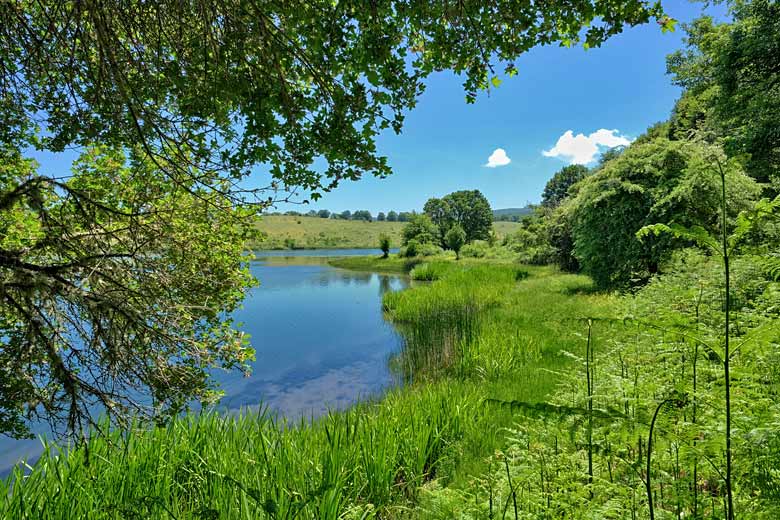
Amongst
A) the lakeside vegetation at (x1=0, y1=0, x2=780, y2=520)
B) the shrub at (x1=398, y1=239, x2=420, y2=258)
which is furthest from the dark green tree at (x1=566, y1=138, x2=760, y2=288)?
the shrub at (x1=398, y1=239, x2=420, y2=258)

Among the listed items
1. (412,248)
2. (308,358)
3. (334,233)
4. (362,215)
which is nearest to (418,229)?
(412,248)

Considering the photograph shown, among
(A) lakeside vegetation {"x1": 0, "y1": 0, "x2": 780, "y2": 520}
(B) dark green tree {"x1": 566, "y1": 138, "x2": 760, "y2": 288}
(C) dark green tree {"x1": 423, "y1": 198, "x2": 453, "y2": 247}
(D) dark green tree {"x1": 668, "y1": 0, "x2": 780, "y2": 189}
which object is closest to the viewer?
(A) lakeside vegetation {"x1": 0, "y1": 0, "x2": 780, "y2": 520}

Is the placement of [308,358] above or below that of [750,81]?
below

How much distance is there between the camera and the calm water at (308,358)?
7848 mm

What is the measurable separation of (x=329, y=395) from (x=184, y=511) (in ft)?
17.4

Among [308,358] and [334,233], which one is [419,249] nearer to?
[308,358]

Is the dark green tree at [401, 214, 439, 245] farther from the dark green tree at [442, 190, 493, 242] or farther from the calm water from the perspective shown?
the calm water

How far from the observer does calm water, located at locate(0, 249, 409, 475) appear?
7848 mm

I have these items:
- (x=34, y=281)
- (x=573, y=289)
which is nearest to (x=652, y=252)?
(x=573, y=289)

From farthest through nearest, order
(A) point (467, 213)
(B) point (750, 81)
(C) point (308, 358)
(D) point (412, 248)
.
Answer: (A) point (467, 213), (D) point (412, 248), (B) point (750, 81), (C) point (308, 358)

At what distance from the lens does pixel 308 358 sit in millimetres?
10969

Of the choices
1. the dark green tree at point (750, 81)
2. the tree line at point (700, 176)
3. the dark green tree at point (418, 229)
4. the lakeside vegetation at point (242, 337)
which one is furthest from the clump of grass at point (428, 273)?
the dark green tree at point (418, 229)

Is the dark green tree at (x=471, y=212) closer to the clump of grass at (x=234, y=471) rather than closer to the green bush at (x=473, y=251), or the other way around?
the green bush at (x=473, y=251)

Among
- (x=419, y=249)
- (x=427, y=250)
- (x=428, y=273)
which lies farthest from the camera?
(x=419, y=249)
